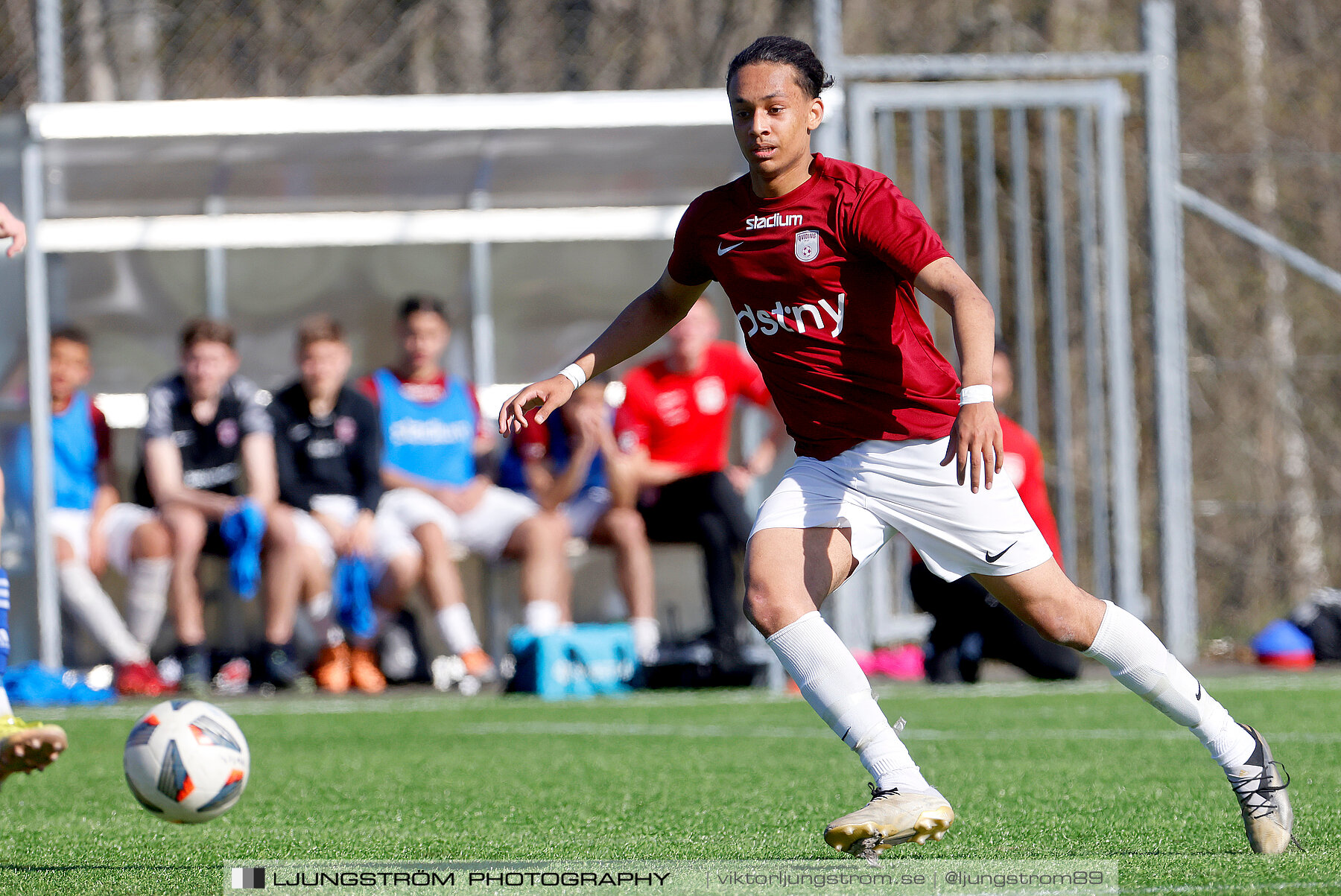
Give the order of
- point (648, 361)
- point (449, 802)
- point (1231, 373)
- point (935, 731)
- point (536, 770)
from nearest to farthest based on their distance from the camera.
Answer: point (449, 802) < point (536, 770) < point (935, 731) < point (648, 361) < point (1231, 373)

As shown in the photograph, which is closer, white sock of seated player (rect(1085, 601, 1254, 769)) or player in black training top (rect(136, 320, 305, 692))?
white sock of seated player (rect(1085, 601, 1254, 769))

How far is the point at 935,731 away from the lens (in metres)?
6.47

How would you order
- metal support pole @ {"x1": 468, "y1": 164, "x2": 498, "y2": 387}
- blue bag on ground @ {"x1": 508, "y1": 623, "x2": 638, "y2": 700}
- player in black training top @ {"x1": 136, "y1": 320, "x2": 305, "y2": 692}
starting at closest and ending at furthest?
1. blue bag on ground @ {"x1": 508, "y1": 623, "x2": 638, "y2": 700}
2. player in black training top @ {"x1": 136, "y1": 320, "x2": 305, "y2": 692}
3. metal support pole @ {"x1": 468, "y1": 164, "x2": 498, "y2": 387}

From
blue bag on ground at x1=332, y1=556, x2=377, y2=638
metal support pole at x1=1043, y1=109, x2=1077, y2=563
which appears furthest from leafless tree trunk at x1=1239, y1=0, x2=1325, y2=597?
blue bag on ground at x1=332, y1=556, x2=377, y2=638

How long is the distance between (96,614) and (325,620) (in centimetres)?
107

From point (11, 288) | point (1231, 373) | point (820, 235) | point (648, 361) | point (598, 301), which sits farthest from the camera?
point (1231, 373)

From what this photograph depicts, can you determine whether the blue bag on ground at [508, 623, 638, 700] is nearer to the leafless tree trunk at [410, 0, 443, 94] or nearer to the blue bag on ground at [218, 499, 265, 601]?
the blue bag on ground at [218, 499, 265, 601]

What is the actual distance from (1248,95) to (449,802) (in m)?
11.1

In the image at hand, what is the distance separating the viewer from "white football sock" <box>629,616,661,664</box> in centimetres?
876

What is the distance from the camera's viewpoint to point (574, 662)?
853cm

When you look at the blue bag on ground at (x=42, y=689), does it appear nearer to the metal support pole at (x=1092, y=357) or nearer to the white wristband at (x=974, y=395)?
the metal support pole at (x=1092, y=357)

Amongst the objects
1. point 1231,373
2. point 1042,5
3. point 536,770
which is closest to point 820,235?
point 536,770

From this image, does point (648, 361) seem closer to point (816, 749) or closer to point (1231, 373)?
point (816, 749)

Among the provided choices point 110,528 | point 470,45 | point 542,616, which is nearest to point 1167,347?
point 542,616
